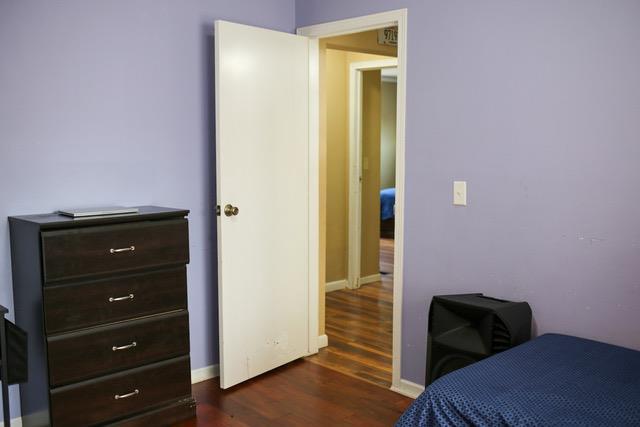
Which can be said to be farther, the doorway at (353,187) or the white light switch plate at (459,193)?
the doorway at (353,187)

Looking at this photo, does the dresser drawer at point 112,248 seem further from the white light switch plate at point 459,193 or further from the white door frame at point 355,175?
the white door frame at point 355,175

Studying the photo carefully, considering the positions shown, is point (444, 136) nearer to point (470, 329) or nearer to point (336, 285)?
point (470, 329)

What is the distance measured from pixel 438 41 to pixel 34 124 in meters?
1.94

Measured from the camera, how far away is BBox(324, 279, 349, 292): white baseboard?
571 cm

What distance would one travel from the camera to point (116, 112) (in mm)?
3109

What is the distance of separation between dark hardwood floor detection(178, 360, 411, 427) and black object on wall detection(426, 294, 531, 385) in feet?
1.37

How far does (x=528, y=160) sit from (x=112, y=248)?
6.11ft

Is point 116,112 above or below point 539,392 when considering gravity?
above

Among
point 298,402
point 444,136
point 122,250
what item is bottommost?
point 298,402

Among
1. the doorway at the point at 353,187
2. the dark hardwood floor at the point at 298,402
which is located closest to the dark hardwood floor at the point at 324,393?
the dark hardwood floor at the point at 298,402

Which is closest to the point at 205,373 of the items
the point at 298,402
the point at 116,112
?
the point at 298,402

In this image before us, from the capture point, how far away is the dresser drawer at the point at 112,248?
8.30 ft

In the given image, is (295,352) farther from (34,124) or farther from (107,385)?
(34,124)

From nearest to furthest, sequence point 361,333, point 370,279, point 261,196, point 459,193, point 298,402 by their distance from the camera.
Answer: point 459,193 < point 298,402 < point 261,196 < point 361,333 < point 370,279
